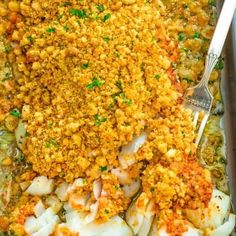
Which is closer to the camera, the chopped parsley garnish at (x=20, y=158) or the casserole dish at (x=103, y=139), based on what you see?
the casserole dish at (x=103, y=139)

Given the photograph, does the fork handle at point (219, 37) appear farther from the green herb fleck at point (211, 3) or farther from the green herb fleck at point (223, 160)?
the green herb fleck at point (223, 160)

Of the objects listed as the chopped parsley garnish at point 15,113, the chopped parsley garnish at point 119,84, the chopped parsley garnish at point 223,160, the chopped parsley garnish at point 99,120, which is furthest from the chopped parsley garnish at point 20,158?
the chopped parsley garnish at point 223,160

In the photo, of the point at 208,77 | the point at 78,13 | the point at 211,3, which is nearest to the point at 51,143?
the point at 78,13

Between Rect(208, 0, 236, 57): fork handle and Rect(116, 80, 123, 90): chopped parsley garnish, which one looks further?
Rect(208, 0, 236, 57): fork handle

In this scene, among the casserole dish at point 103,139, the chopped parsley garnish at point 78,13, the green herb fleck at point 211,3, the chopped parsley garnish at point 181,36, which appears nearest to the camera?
the casserole dish at point 103,139

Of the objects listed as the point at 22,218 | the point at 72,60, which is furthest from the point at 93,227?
the point at 72,60

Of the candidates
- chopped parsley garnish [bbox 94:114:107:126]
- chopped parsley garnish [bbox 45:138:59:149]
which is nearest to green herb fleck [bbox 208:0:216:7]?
chopped parsley garnish [bbox 94:114:107:126]

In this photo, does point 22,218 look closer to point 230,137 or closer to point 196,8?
point 230,137

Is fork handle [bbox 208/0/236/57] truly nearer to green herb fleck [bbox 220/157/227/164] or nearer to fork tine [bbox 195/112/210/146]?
fork tine [bbox 195/112/210/146]
